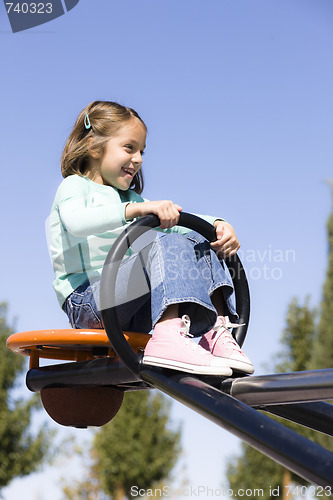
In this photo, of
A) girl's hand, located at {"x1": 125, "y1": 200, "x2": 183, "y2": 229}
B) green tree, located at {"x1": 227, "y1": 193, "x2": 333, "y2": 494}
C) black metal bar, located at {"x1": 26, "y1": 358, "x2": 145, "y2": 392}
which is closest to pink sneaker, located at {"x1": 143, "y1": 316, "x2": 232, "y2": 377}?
black metal bar, located at {"x1": 26, "y1": 358, "x2": 145, "y2": 392}

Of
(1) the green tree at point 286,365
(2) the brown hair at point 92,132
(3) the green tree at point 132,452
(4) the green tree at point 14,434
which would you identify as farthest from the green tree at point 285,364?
(2) the brown hair at point 92,132

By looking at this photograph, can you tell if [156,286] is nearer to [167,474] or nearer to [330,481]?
[330,481]

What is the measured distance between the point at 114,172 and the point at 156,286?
19.8 inches

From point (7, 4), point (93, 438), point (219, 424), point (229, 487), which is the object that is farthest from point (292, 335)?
point (219, 424)

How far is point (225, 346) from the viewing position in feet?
4.58

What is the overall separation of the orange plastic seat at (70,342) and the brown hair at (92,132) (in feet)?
1.72

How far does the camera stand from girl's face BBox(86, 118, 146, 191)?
1.75 metres

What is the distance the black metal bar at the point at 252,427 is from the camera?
1.01 metres

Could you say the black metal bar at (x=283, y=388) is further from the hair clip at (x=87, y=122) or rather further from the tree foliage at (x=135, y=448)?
the tree foliage at (x=135, y=448)

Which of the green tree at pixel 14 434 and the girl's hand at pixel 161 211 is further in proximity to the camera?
the green tree at pixel 14 434

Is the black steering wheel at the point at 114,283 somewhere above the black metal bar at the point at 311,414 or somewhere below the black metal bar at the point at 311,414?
above

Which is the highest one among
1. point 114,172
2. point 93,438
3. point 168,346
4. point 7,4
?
point 7,4

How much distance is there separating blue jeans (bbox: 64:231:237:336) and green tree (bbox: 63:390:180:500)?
28.8 ft

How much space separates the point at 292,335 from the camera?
9.84 m
